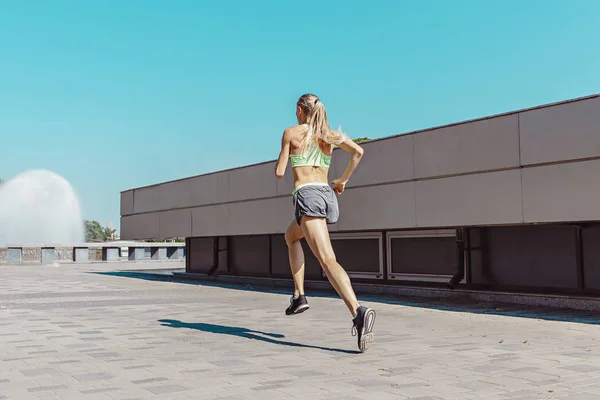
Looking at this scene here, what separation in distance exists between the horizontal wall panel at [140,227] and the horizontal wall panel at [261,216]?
432 centimetres

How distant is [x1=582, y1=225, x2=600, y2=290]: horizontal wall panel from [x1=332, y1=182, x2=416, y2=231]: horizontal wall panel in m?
2.73

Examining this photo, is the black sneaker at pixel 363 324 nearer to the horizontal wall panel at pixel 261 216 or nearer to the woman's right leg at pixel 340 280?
the woman's right leg at pixel 340 280

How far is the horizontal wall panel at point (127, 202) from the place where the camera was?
20.2m

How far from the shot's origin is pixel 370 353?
526cm

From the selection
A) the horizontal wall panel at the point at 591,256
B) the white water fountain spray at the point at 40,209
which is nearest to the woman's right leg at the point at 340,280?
the horizontal wall panel at the point at 591,256

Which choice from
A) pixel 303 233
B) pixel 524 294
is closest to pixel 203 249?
pixel 524 294

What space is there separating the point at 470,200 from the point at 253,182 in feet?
20.2

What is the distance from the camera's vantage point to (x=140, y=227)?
64.6 ft

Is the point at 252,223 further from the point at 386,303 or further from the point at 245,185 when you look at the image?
the point at 386,303

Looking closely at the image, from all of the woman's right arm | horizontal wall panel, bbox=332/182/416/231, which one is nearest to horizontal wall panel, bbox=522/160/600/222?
horizontal wall panel, bbox=332/182/416/231

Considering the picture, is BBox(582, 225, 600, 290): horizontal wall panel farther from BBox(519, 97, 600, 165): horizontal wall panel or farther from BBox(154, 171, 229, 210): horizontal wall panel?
BBox(154, 171, 229, 210): horizontal wall panel

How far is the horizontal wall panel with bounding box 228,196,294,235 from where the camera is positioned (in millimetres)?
13562

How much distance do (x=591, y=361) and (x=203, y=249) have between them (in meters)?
15.1

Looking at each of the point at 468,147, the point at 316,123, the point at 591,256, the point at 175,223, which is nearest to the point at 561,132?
the point at 468,147
